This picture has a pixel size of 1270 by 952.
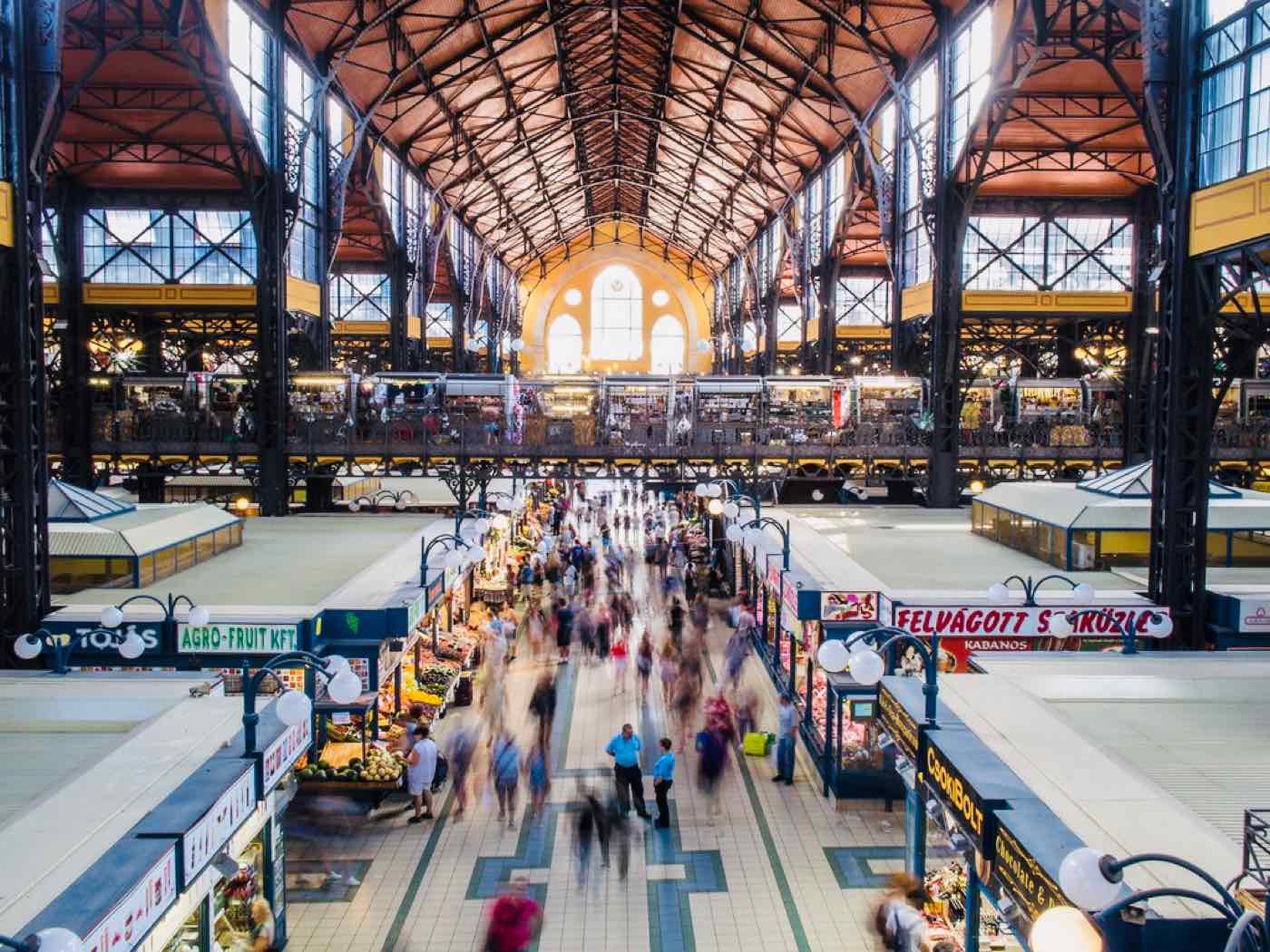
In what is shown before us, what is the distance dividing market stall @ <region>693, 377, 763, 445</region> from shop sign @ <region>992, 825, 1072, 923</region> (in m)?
22.7

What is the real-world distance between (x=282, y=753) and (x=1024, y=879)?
5.85 meters

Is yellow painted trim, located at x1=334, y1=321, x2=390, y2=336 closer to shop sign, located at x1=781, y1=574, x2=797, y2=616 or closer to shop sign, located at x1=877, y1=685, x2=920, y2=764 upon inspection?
shop sign, located at x1=781, y1=574, x2=797, y2=616

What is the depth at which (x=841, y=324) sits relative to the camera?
156ft

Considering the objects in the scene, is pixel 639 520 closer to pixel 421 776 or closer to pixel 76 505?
pixel 76 505

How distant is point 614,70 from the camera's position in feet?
147

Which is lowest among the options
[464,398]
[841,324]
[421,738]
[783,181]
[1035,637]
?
[421,738]

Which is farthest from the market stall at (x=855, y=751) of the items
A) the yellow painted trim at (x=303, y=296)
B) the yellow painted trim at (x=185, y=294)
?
the yellow painted trim at (x=185, y=294)

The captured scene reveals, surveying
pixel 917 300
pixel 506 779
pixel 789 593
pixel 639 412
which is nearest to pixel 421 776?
pixel 506 779

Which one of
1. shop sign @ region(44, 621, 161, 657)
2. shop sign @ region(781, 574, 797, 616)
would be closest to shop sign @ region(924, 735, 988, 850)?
shop sign @ region(781, 574, 797, 616)

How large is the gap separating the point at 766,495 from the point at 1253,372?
17.9 m

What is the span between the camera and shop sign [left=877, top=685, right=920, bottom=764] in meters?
9.18

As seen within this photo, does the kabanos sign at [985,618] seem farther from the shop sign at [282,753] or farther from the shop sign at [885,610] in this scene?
the shop sign at [282,753]

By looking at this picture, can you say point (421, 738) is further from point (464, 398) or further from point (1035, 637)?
point (464, 398)

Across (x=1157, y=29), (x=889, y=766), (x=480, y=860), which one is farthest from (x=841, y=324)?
(x=480, y=860)
